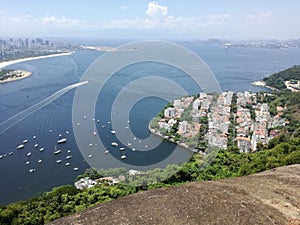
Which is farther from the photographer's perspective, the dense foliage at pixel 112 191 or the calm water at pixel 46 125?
the calm water at pixel 46 125

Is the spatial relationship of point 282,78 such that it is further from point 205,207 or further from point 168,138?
point 205,207

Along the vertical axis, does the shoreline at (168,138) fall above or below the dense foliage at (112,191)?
below

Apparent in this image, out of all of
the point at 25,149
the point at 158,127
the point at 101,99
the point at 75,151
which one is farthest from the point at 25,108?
the point at 158,127

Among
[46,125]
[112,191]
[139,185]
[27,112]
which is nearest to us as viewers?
[112,191]

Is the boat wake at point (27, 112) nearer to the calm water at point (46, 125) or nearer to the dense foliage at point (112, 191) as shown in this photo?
the calm water at point (46, 125)

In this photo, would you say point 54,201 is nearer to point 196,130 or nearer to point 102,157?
point 102,157

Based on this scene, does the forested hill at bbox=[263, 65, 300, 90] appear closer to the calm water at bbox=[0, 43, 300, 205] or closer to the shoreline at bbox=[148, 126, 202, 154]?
the calm water at bbox=[0, 43, 300, 205]

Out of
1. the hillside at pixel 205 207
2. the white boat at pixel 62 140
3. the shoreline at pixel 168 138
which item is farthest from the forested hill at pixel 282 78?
the hillside at pixel 205 207

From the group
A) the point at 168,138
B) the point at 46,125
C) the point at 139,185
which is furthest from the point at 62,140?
the point at 139,185
